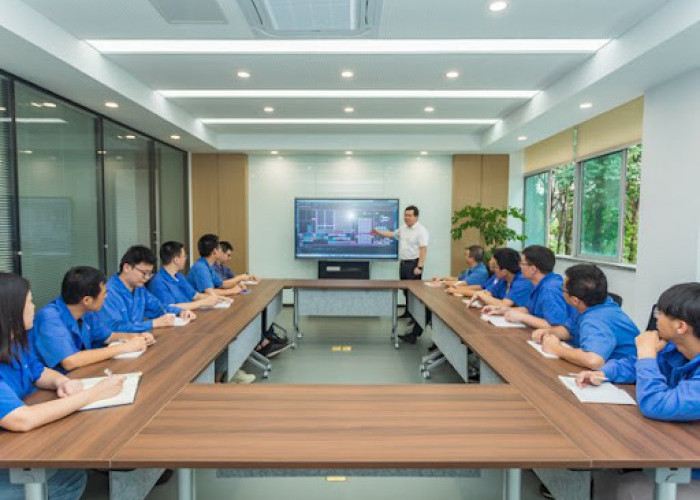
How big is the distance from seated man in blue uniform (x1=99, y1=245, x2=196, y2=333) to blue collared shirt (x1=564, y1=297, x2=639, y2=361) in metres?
2.43

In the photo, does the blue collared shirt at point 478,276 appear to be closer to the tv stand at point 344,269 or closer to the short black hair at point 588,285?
the tv stand at point 344,269

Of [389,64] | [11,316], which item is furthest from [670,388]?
[389,64]

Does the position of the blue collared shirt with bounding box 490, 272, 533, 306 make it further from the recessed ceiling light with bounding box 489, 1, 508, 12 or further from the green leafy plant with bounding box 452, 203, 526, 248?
the green leafy plant with bounding box 452, 203, 526, 248

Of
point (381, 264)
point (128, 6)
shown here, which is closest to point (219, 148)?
point (381, 264)

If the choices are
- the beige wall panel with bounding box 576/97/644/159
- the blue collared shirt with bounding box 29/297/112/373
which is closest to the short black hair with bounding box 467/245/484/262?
the beige wall panel with bounding box 576/97/644/159

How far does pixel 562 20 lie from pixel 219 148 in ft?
16.8

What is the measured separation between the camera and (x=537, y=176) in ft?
23.1

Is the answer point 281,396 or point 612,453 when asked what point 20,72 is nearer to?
point 281,396

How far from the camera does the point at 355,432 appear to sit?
140 cm

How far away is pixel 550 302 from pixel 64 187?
14.1ft

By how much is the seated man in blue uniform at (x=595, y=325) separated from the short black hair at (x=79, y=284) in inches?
88.7

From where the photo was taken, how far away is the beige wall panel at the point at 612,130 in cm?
463

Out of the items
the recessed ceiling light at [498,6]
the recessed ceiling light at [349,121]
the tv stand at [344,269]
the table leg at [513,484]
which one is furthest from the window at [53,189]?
the table leg at [513,484]

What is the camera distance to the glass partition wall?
11.3 feet
